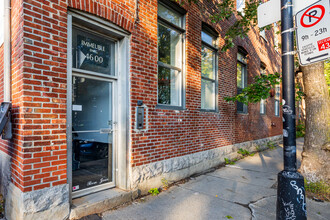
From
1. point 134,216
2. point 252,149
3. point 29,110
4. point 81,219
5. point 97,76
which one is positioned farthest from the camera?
point 252,149

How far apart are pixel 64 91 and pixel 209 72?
471 cm

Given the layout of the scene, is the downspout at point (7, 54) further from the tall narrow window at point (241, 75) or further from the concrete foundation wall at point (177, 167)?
the tall narrow window at point (241, 75)

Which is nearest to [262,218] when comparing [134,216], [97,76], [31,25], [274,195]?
[274,195]

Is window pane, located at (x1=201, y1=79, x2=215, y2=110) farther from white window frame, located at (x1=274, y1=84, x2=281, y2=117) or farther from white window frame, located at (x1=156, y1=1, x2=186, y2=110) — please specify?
white window frame, located at (x1=274, y1=84, x2=281, y2=117)

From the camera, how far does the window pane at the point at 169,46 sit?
4.90 m

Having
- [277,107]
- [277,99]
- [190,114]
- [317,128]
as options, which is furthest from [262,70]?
[190,114]

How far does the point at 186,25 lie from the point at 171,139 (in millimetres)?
3009

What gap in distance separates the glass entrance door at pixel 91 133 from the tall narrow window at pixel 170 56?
1.39m

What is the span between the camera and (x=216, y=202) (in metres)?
3.85

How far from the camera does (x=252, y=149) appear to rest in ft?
28.9

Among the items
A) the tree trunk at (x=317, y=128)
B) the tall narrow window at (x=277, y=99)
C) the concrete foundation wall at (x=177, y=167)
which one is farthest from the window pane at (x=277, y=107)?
the tree trunk at (x=317, y=128)

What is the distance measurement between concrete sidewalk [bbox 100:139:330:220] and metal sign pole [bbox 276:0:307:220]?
125cm

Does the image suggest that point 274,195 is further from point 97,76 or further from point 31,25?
point 31,25

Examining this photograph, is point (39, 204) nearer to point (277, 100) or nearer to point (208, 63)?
point (208, 63)
